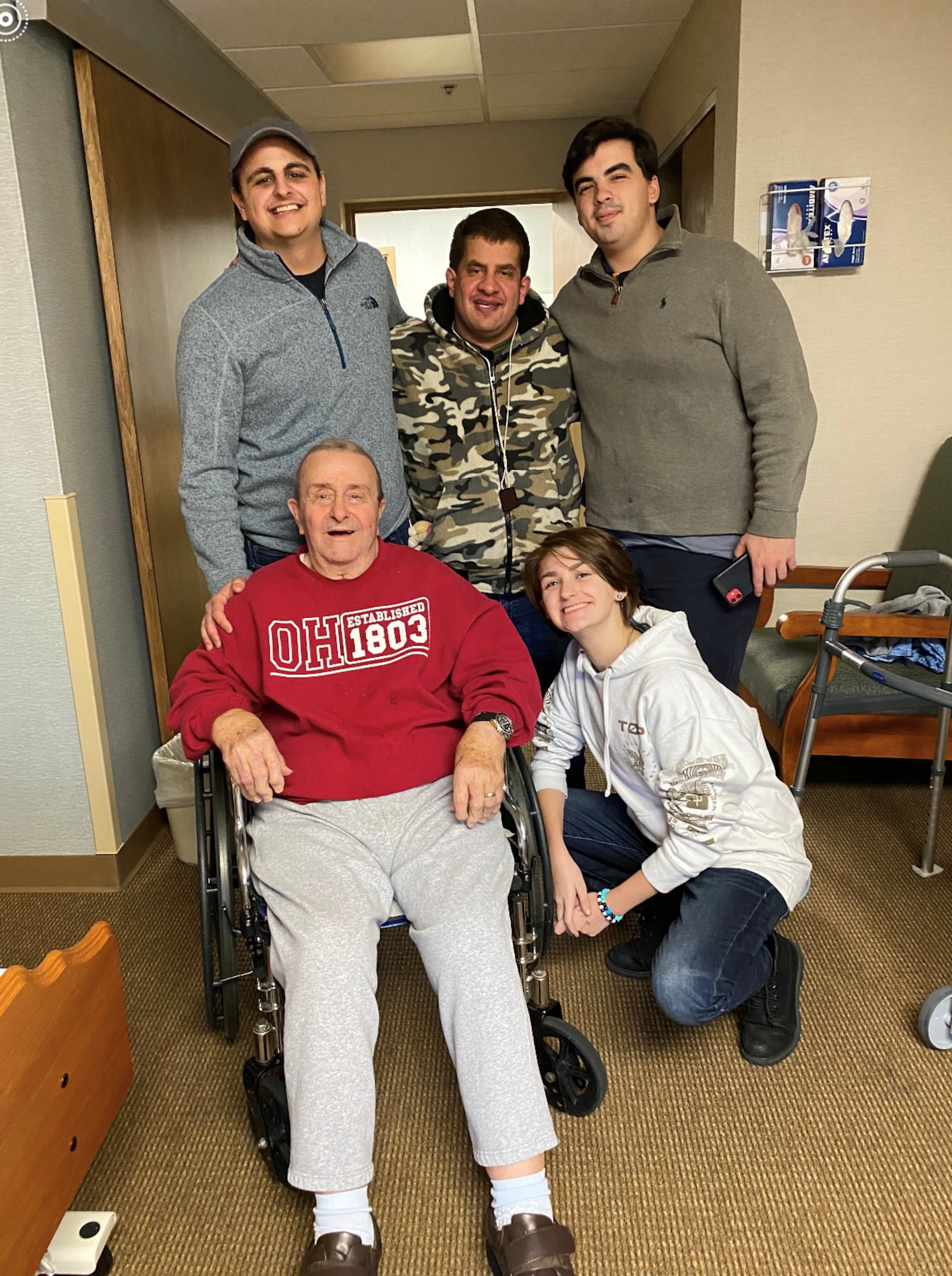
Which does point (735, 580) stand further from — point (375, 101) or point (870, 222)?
point (375, 101)

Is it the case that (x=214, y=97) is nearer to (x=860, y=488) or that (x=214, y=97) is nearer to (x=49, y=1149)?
(x=860, y=488)

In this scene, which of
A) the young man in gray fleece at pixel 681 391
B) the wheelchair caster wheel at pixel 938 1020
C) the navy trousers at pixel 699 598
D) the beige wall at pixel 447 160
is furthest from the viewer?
the beige wall at pixel 447 160

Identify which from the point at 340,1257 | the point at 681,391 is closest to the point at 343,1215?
the point at 340,1257

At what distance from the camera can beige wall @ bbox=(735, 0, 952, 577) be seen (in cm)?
290

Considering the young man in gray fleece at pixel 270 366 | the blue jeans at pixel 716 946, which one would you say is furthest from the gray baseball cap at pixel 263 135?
the blue jeans at pixel 716 946

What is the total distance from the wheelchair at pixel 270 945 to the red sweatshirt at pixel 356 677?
98 mm

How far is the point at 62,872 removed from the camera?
2.43 m

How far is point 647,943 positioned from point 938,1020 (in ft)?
1.78

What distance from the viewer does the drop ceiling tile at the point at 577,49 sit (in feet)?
13.1

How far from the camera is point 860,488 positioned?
3.22 m

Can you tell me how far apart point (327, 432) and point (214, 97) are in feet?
7.98

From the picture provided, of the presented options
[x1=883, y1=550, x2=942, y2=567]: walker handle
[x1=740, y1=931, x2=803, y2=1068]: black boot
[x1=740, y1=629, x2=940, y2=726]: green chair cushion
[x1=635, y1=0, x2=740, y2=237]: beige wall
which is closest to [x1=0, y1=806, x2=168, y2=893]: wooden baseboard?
[x1=740, y1=931, x2=803, y2=1068]: black boot

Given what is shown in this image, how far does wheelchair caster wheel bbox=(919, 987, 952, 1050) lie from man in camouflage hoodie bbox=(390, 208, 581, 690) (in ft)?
3.61

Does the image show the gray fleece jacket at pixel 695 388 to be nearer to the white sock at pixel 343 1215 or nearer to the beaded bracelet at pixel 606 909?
the beaded bracelet at pixel 606 909
